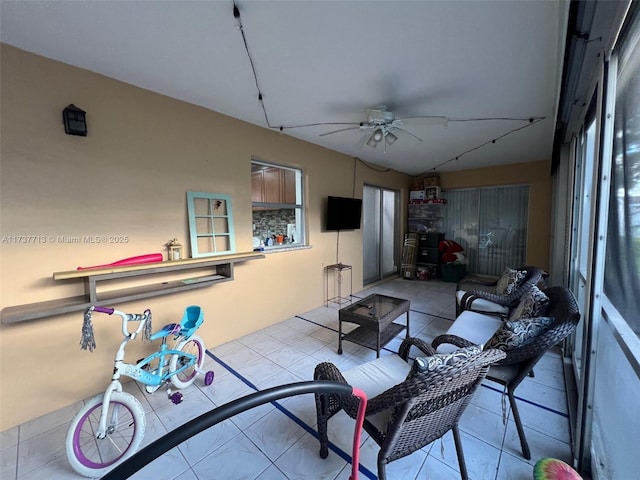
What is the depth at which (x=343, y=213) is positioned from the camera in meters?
4.35

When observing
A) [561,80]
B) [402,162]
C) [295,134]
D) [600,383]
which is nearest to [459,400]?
[600,383]

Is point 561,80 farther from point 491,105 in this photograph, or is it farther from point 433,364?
point 433,364

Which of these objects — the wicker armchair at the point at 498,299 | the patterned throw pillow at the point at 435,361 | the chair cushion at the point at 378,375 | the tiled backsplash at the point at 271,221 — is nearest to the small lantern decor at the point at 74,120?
the tiled backsplash at the point at 271,221

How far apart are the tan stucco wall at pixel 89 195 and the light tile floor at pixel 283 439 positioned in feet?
1.24

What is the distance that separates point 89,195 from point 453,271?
5960 mm

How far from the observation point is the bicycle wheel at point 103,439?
4.89 feet

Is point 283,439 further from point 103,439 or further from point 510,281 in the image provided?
point 510,281

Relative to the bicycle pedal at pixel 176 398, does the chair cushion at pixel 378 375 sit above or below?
above

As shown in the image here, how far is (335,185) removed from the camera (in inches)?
170

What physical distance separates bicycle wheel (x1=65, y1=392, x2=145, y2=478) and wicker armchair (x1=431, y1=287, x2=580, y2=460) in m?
2.17

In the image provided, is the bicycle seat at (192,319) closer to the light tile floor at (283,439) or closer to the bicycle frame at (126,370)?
the bicycle frame at (126,370)

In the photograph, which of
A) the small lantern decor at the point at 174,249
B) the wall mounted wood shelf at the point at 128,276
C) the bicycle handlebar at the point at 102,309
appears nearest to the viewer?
the bicycle handlebar at the point at 102,309

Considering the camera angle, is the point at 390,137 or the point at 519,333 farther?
the point at 390,137

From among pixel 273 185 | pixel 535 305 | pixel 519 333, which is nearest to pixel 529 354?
pixel 519 333
